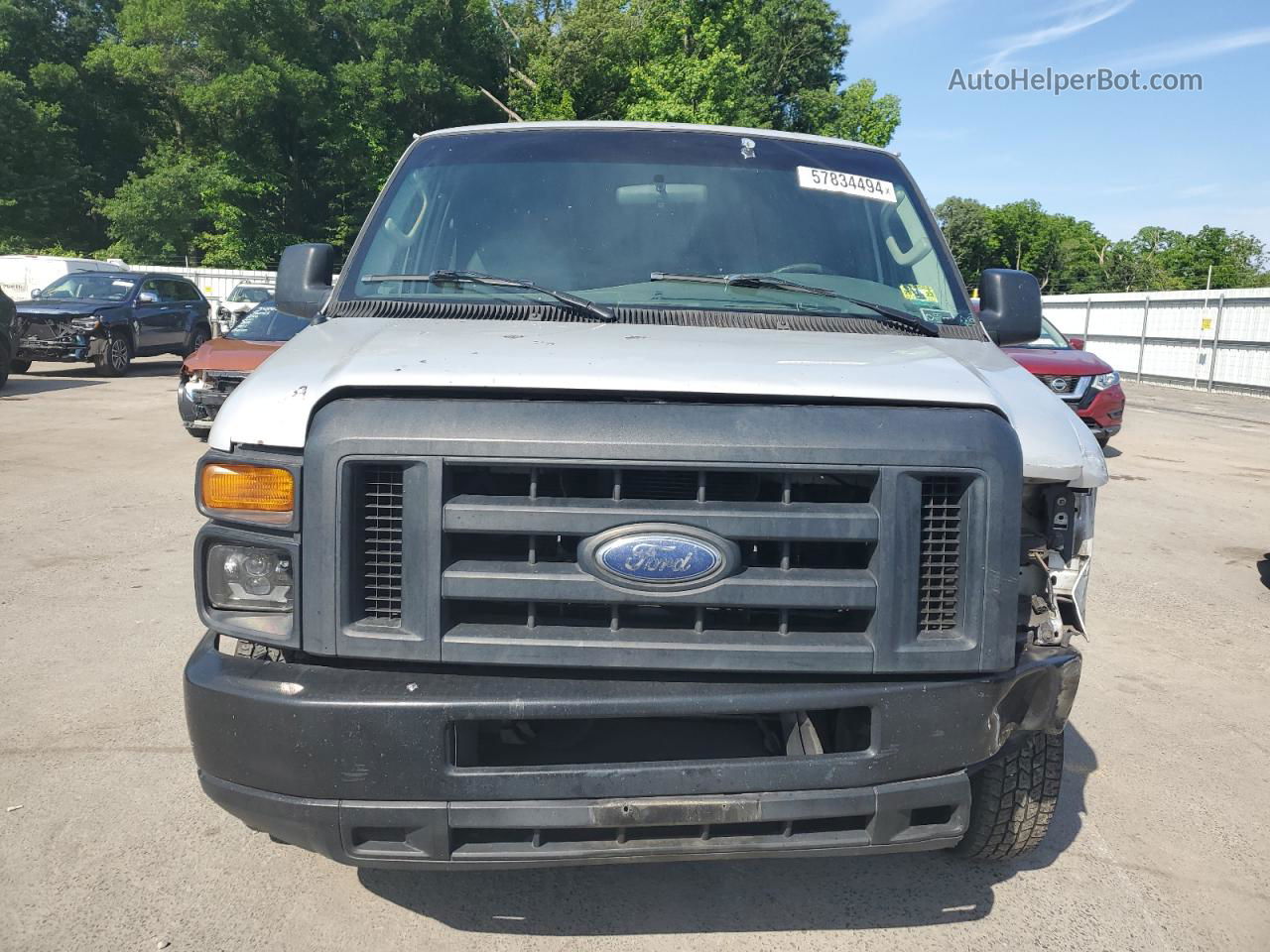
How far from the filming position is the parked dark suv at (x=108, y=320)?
17547mm

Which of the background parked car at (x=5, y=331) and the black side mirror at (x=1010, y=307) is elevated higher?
the black side mirror at (x=1010, y=307)

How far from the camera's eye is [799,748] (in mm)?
2525

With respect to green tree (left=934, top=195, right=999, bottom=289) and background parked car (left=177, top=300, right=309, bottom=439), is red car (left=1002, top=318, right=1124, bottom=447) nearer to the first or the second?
background parked car (left=177, top=300, right=309, bottom=439)

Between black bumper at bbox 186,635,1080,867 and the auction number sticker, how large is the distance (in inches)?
76.3

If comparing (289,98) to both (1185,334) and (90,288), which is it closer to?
(90,288)

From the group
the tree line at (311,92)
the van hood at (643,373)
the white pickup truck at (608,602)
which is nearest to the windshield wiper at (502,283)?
the van hood at (643,373)

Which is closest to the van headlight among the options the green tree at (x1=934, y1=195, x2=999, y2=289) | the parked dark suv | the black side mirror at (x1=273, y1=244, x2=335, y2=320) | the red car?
Result: the black side mirror at (x1=273, y1=244, x2=335, y2=320)

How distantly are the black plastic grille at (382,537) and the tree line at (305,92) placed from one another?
3675 cm

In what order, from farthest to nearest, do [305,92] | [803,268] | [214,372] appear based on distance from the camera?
[305,92], [214,372], [803,268]

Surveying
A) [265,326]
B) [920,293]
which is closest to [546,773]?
[920,293]

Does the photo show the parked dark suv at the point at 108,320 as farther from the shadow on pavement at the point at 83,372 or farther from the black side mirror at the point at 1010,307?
the black side mirror at the point at 1010,307

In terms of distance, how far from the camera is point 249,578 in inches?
95.1

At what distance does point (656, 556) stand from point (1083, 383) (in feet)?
33.1

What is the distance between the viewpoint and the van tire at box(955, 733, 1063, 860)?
9.33 ft
